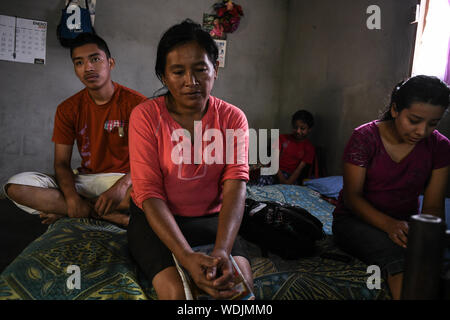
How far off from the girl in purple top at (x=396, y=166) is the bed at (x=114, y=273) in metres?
0.16

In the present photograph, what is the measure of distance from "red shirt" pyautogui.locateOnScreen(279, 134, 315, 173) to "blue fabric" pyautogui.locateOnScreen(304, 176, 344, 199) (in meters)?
0.55

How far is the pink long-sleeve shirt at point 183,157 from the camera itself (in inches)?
48.4

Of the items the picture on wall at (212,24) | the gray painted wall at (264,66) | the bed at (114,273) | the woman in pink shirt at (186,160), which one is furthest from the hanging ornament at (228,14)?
the bed at (114,273)

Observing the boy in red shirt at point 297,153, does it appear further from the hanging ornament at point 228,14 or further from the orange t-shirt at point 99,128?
the orange t-shirt at point 99,128

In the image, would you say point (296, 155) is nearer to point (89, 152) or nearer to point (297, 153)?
point (297, 153)

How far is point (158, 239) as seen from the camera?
117cm

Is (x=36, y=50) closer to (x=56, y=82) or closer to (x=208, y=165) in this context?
(x=56, y=82)

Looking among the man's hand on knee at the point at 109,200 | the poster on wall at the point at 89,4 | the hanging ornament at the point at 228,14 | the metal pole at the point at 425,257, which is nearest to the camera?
the metal pole at the point at 425,257

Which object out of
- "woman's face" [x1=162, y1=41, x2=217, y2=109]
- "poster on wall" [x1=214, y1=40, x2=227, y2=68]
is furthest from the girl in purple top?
"poster on wall" [x1=214, y1=40, x2=227, y2=68]

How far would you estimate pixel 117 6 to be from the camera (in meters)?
3.69

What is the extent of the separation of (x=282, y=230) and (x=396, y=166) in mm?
576

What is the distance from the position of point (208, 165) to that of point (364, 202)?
0.70m

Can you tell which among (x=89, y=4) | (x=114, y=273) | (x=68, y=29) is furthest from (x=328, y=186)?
(x=89, y=4)
